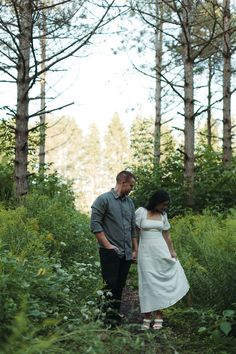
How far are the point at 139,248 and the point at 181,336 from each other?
1335mm

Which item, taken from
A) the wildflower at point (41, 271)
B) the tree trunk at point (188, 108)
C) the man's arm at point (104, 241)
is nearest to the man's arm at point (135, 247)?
the man's arm at point (104, 241)

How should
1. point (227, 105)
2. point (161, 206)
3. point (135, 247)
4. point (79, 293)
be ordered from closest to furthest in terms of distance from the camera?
1. point (79, 293)
2. point (135, 247)
3. point (161, 206)
4. point (227, 105)

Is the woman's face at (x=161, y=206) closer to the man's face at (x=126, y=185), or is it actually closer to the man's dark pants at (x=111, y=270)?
the man's face at (x=126, y=185)

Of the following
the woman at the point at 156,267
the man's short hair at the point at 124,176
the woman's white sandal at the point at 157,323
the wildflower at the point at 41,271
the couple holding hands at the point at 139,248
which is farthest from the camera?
the woman at the point at 156,267

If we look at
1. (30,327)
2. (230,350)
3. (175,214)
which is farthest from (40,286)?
(175,214)

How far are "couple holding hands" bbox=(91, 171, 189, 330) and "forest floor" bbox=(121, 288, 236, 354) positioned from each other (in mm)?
272

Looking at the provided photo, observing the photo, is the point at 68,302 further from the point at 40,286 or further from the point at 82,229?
the point at 82,229

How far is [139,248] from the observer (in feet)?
22.8

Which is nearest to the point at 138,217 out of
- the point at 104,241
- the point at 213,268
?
the point at 104,241

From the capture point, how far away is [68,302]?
14.9 ft

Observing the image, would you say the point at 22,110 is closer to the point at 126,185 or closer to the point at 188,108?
the point at 126,185

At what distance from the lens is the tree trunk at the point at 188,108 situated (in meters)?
12.2

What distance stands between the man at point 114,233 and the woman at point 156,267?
402 mm

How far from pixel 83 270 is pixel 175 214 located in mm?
7350
